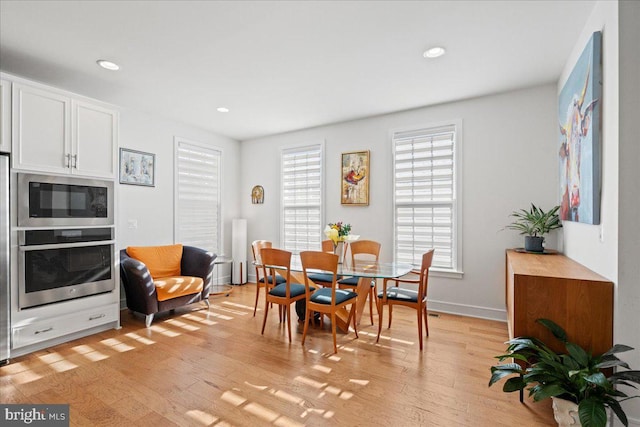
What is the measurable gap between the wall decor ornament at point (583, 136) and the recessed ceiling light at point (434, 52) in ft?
3.39

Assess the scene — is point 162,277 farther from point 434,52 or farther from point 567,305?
point 567,305

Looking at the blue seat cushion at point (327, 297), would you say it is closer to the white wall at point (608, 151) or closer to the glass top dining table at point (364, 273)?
the glass top dining table at point (364, 273)

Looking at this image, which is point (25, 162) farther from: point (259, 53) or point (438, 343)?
point (438, 343)

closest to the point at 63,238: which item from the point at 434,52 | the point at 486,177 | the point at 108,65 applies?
the point at 108,65

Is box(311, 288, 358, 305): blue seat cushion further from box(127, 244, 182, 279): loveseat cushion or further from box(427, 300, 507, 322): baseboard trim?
box(127, 244, 182, 279): loveseat cushion

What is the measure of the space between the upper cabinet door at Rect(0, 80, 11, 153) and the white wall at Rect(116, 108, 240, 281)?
1.39m

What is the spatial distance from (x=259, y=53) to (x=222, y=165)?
319 cm

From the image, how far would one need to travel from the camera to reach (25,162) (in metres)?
2.74

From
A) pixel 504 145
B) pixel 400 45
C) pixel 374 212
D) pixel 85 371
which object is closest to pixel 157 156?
pixel 85 371

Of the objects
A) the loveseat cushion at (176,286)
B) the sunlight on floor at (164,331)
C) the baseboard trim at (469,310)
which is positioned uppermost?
the loveseat cushion at (176,286)

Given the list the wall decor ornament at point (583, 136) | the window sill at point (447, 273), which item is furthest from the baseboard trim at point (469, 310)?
the wall decor ornament at point (583, 136)

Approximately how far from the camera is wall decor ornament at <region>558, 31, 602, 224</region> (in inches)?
80.6

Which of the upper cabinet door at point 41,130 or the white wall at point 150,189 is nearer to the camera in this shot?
the upper cabinet door at point 41,130

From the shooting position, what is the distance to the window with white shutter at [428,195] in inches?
158
